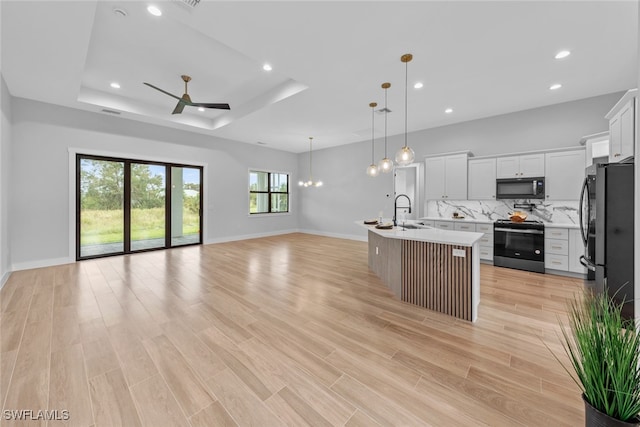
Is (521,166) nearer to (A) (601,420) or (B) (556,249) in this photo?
(B) (556,249)

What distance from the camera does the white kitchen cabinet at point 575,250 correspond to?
3.95 meters

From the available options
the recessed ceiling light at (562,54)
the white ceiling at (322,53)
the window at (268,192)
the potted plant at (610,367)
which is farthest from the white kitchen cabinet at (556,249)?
the window at (268,192)

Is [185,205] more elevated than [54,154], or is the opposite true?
[54,154]

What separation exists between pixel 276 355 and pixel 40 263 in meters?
5.50

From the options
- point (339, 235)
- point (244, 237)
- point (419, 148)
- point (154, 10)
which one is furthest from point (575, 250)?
point (244, 237)

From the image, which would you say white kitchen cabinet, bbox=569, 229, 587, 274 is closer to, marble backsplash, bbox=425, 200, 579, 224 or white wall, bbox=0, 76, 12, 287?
marble backsplash, bbox=425, 200, 579, 224

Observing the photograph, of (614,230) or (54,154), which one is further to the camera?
(54,154)

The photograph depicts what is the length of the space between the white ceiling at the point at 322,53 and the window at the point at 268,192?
3.45 m

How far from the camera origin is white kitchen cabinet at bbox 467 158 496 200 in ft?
16.3

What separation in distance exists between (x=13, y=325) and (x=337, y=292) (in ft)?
11.6

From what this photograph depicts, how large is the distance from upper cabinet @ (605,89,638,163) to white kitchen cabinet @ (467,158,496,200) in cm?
182

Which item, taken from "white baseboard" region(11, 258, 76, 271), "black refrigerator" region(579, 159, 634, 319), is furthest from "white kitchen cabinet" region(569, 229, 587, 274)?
"white baseboard" region(11, 258, 76, 271)

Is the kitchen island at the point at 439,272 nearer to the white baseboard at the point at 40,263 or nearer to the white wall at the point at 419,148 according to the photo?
the white wall at the point at 419,148

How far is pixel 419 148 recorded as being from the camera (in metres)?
6.35
